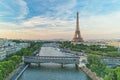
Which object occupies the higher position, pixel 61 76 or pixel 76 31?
pixel 76 31

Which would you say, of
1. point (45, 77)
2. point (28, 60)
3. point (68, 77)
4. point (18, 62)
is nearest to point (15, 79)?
point (45, 77)

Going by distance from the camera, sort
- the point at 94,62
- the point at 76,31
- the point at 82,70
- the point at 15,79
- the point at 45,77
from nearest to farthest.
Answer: the point at 15,79 → the point at 45,77 → the point at 94,62 → the point at 82,70 → the point at 76,31

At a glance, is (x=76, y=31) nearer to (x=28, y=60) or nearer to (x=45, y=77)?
(x=28, y=60)

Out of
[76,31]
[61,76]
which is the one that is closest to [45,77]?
[61,76]

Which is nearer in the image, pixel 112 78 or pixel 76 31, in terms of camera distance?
pixel 112 78

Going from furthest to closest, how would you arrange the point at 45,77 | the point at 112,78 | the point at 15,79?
the point at 45,77 → the point at 15,79 → the point at 112,78

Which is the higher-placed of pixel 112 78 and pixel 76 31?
pixel 76 31

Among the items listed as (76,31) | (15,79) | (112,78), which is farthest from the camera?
(76,31)

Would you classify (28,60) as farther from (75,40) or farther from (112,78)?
(75,40)

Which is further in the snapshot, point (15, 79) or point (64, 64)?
point (64, 64)
